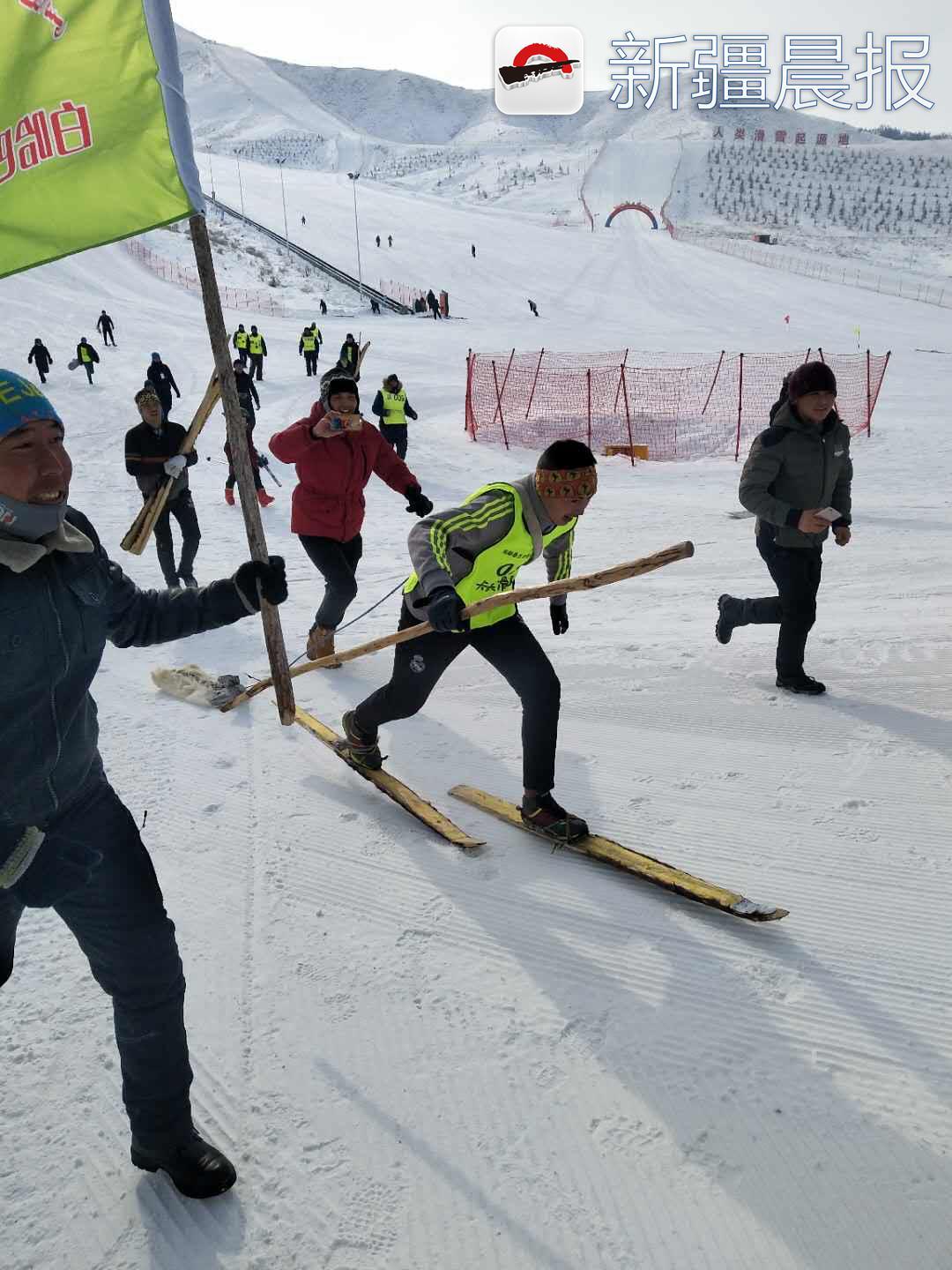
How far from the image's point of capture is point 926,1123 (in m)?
2.29

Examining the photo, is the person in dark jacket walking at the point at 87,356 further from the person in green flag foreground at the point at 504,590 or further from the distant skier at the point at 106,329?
the person in green flag foreground at the point at 504,590

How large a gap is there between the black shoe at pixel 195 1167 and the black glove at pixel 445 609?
1740mm

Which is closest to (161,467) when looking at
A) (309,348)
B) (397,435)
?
(397,435)

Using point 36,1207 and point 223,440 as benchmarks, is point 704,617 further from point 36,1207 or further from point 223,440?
point 223,440

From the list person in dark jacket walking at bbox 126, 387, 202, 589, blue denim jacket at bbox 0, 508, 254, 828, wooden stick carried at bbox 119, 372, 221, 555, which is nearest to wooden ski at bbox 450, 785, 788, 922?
wooden stick carried at bbox 119, 372, 221, 555

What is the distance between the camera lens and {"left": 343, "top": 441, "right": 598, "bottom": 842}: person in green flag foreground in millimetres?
3254

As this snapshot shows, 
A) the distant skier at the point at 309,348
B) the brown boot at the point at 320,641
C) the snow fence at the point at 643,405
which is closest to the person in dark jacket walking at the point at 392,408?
the snow fence at the point at 643,405

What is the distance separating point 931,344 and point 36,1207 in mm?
30004

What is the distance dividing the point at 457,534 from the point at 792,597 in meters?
2.42

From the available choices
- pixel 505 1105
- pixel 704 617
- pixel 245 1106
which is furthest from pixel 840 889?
pixel 704 617

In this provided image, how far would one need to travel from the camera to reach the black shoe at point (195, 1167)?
7.16 ft

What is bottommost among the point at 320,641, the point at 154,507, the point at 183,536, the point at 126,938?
the point at 320,641

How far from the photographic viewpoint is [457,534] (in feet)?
10.9

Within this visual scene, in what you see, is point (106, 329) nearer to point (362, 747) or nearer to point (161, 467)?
point (161, 467)
